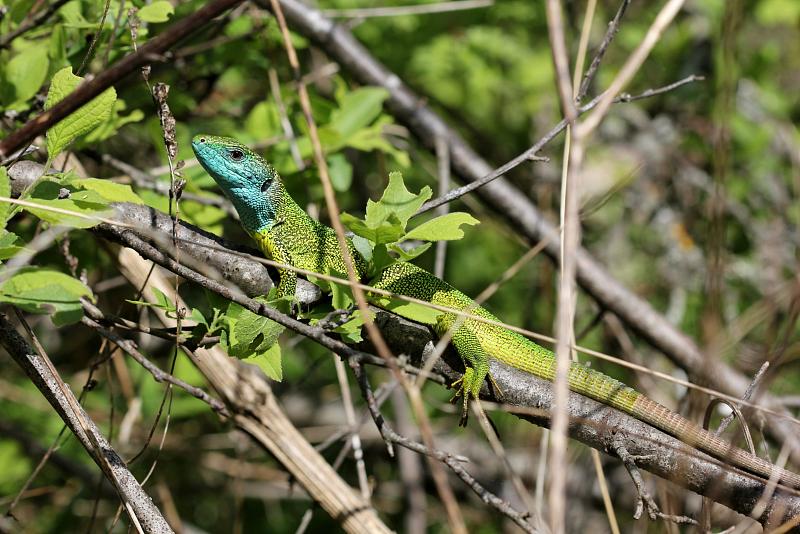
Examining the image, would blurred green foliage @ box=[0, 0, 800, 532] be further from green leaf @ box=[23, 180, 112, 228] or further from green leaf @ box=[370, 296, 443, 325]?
green leaf @ box=[370, 296, 443, 325]

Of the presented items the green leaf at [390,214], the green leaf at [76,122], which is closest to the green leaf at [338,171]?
the green leaf at [390,214]

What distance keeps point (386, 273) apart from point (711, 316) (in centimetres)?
156

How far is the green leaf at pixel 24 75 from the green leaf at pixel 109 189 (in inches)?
32.1

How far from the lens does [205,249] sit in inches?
86.4

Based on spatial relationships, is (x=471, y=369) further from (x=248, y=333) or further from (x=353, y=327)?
(x=248, y=333)

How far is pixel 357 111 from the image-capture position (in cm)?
340

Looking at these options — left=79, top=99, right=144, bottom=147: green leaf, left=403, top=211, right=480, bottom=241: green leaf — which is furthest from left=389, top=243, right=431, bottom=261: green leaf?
left=79, top=99, right=144, bottom=147: green leaf

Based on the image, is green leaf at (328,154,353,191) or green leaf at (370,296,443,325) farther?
green leaf at (328,154,353,191)

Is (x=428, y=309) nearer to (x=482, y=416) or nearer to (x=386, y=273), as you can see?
(x=482, y=416)

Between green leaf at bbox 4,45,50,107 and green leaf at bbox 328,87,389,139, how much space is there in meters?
1.19

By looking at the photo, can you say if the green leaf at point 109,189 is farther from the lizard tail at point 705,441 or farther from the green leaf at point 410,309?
the lizard tail at point 705,441

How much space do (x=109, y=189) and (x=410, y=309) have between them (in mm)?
804

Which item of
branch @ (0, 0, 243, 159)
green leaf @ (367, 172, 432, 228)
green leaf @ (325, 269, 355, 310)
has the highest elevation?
branch @ (0, 0, 243, 159)

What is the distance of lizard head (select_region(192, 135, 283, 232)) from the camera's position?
9.49 feet
